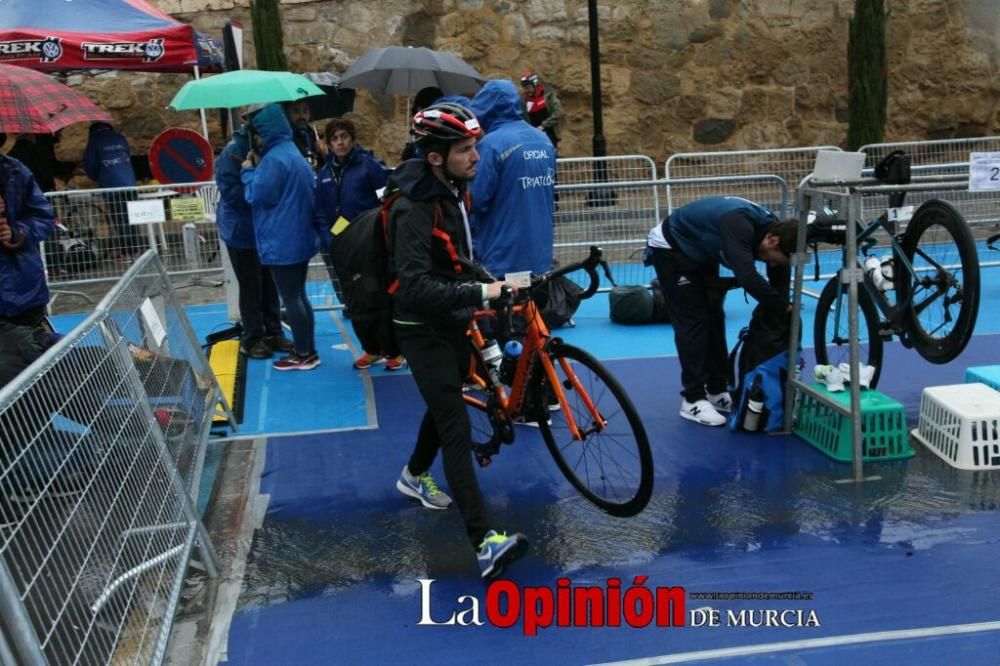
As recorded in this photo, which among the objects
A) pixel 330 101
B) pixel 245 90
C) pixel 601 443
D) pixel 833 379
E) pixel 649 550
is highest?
pixel 330 101

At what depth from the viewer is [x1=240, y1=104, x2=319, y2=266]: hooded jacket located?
7.09 metres

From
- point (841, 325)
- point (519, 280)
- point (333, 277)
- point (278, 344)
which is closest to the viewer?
point (519, 280)

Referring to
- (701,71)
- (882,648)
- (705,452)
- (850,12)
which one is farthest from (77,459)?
(850,12)

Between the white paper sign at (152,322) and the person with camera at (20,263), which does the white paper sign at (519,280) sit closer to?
the white paper sign at (152,322)

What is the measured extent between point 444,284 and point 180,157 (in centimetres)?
836

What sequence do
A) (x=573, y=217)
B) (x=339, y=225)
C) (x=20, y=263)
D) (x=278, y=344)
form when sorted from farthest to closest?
(x=573, y=217) < (x=278, y=344) < (x=339, y=225) < (x=20, y=263)

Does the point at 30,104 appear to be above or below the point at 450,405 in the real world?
above

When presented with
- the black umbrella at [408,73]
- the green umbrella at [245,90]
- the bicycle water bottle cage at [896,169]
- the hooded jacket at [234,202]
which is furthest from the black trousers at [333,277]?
the bicycle water bottle cage at [896,169]

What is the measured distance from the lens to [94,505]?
3262mm

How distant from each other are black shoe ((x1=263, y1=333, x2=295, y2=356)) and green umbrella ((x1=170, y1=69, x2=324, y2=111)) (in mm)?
1776

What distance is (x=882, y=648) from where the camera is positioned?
359 cm

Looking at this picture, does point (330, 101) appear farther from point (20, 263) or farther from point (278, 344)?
point (20, 263)

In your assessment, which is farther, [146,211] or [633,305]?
[146,211]

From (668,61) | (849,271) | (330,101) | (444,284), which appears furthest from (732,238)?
(668,61)
